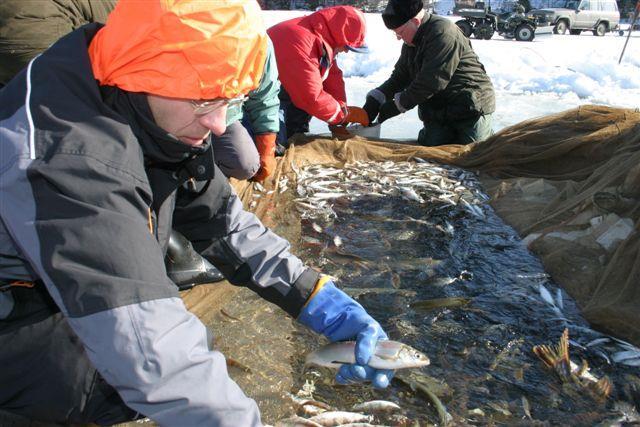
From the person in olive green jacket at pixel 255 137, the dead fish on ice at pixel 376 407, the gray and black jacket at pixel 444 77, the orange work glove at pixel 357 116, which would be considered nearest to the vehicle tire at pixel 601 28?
the gray and black jacket at pixel 444 77

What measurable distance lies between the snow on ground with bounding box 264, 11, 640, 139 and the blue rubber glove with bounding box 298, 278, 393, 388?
5.30 metres

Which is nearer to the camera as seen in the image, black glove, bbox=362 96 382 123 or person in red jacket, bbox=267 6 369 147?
person in red jacket, bbox=267 6 369 147

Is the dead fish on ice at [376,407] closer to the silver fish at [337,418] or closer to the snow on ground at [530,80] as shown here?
the silver fish at [337,418]

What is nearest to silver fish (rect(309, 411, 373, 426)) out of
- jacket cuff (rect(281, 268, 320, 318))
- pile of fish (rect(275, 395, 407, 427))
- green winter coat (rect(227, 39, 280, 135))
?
pile of fish (rect(275, 395, 407, 427))

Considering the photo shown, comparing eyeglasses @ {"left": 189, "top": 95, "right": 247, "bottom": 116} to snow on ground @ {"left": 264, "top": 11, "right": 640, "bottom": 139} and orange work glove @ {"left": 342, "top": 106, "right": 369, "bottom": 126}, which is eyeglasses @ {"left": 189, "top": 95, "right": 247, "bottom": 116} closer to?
orange work glove @ {"left": 342, "top": 106, "right": 369, "bottom": 126}

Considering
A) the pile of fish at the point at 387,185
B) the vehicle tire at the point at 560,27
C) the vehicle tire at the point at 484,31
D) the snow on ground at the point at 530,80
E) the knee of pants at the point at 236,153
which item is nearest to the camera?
the knee of pants at the point at 236,153

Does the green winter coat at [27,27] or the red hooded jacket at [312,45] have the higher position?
the green winter coat at [27,27]

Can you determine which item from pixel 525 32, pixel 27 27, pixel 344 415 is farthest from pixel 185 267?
pixel 525 32

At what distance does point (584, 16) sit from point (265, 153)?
26726 mm

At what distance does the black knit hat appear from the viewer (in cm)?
579

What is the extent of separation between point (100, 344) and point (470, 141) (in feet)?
18.1

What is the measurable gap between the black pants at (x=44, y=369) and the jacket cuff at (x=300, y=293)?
0.69 metres

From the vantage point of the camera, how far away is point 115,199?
54.6 inches

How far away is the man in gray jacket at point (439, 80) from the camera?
5.89 metres
